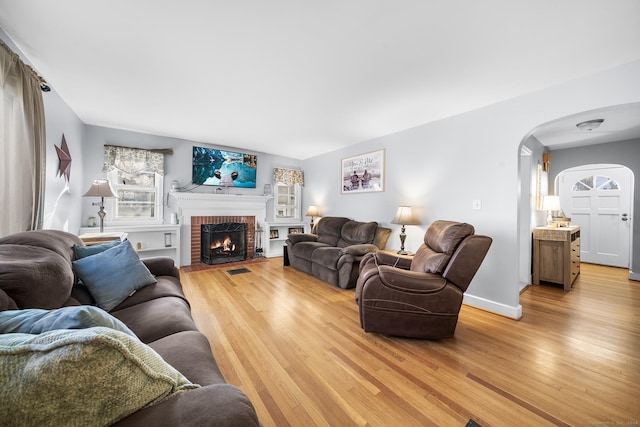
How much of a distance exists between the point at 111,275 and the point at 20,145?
4.30 feet

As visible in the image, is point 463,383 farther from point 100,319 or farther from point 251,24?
point 251,24

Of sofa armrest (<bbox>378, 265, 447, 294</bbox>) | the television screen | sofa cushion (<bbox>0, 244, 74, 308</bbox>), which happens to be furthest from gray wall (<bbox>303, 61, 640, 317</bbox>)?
sofa cushion (<bbox>0, 244, 74, 308</bbox>)

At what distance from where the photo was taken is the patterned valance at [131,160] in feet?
12.7

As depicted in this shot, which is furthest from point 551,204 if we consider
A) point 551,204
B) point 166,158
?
point 166,158

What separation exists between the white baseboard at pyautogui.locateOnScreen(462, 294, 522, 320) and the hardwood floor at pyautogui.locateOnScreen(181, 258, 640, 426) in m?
0.08

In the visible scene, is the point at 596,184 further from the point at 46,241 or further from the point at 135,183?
the point at 135,183

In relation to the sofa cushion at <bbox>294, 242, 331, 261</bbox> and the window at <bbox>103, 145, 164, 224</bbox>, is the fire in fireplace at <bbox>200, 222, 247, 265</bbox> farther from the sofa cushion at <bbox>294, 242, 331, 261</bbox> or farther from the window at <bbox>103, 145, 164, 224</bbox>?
the sofa cushion at <bbox>294, 242, 331, 261</bbox>

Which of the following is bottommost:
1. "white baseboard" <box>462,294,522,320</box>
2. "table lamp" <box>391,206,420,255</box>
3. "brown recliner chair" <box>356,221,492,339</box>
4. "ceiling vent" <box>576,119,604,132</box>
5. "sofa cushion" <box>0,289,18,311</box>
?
"white baseboard" <box>462,294,522,320</box>

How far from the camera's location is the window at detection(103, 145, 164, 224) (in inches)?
155

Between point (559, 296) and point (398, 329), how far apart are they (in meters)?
2.73

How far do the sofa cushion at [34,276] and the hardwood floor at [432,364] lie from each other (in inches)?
41.7

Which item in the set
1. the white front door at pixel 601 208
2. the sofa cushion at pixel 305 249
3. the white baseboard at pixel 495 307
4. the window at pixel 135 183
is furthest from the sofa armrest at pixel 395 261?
the white front door at pixel 601 208

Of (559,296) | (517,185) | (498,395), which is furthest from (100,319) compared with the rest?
(559,296)

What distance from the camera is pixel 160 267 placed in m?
2.24
